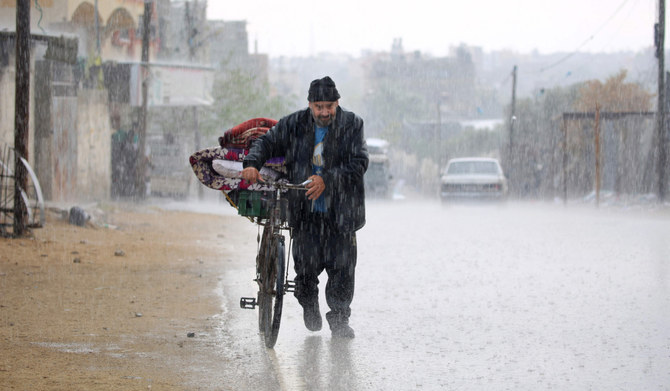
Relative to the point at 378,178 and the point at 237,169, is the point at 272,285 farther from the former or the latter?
the point at 378,178

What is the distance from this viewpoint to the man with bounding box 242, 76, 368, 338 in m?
6.04

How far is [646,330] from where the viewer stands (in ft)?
22.5

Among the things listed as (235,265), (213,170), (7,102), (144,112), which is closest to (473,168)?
(144,112)

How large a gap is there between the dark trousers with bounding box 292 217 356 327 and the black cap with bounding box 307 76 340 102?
0.81m

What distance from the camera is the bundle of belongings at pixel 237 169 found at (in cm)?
618

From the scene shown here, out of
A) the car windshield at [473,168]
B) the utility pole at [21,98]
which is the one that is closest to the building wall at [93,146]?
the car windshield at [473,168]

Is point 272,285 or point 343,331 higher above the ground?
point 272,285

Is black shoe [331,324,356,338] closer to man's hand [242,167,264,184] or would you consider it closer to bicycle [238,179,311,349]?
bicycle [238,179,311,349]

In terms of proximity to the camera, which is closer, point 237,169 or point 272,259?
point 272,259

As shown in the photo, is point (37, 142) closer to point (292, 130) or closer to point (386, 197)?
point (292, 130)

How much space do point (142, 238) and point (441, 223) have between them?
26.1ft

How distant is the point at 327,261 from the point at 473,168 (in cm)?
2262

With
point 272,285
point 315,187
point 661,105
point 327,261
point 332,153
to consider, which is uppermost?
point 661,105

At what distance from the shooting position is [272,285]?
19.9ft
